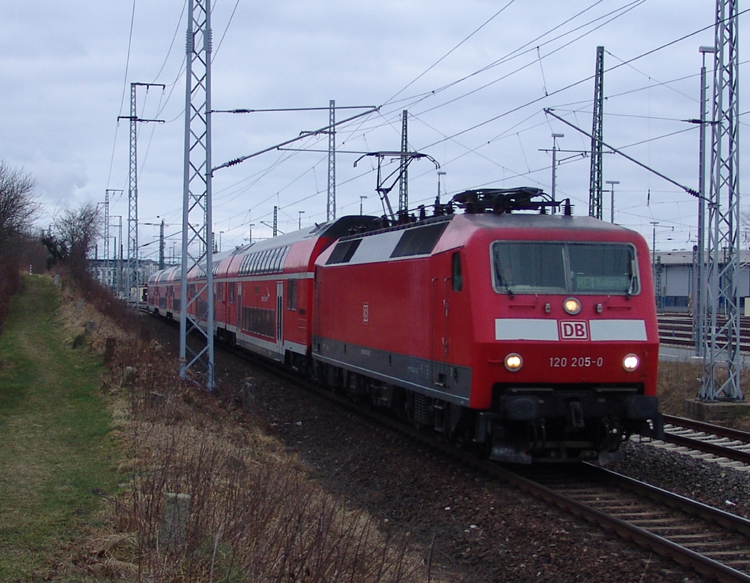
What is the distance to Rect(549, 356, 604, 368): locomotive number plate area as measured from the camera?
31.5ft

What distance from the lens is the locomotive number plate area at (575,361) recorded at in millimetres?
9607

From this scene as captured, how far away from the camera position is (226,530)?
21.5ft

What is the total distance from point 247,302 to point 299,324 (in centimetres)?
693

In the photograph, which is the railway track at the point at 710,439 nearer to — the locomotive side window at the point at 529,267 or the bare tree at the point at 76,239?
the locomotive side window at the point at 529,267

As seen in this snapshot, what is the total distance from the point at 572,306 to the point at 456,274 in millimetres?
1436

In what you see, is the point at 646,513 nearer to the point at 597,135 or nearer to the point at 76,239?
the point at 597,135

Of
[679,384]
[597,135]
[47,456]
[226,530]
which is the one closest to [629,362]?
[226,530]

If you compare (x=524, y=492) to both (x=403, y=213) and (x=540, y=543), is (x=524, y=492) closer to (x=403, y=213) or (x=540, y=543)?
(x=540, y=543)

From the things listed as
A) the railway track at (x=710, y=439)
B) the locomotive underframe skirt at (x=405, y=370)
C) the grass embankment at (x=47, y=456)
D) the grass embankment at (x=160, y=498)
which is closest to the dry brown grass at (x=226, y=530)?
the grass embankment at (x=160, y=498)

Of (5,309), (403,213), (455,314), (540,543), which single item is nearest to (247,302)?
(5,309)

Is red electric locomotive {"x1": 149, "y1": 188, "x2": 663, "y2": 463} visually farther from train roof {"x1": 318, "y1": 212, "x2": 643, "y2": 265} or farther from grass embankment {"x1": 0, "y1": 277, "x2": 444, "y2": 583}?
grass embankment {"x1": 0, "y1": 277, "x2": 444, "y2": 583}

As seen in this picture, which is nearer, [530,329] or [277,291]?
[530,329]

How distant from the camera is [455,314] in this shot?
33.3 ft

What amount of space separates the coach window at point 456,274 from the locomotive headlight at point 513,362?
3.40 ft
